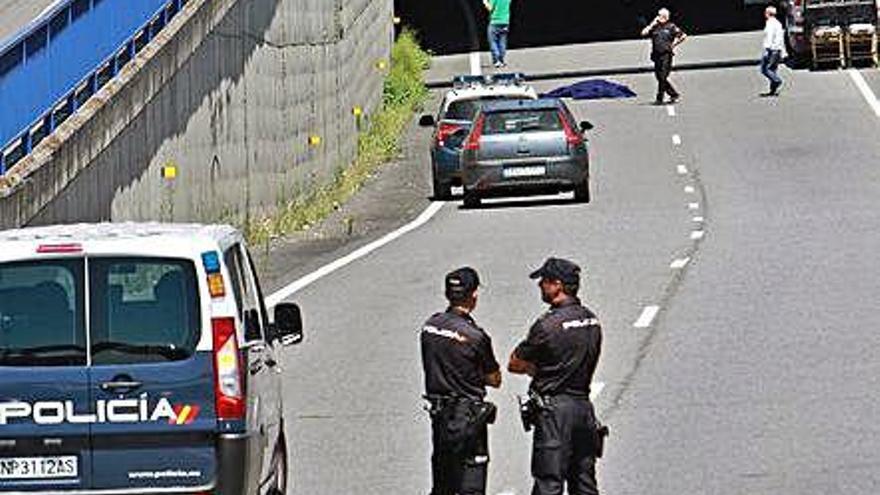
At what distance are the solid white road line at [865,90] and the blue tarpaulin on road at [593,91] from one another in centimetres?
493

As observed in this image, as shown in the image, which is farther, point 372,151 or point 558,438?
point 372,151

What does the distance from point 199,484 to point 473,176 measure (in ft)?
81.2

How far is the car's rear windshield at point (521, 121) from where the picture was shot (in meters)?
36.2

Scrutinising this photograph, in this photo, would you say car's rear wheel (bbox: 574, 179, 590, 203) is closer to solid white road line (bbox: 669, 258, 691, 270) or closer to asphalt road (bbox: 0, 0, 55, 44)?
solid white road line (bbox: 669, 258, 691, 270)

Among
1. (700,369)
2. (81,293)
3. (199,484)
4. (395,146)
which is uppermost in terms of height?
(81,293)

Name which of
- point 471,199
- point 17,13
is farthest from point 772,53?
point 17,13

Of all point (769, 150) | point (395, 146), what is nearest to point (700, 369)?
point (769, 150)

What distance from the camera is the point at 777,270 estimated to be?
A: 1046 inches

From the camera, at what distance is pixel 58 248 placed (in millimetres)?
11461

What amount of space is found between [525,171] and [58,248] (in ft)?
81.1

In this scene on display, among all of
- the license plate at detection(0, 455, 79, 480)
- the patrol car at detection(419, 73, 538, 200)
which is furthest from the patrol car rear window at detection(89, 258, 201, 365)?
the patrol car at detection(419, 73, 538, 200)

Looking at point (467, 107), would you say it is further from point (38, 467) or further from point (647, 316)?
point (38, 467)

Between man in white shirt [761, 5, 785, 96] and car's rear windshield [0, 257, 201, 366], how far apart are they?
130 ft

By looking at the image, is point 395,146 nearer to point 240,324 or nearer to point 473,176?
point 473,176
